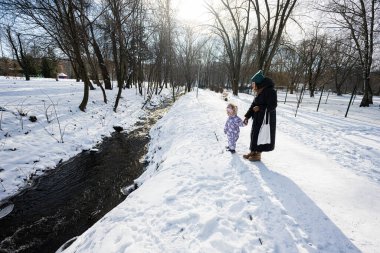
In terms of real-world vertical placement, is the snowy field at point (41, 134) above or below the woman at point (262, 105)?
below

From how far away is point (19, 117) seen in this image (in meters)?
8.44

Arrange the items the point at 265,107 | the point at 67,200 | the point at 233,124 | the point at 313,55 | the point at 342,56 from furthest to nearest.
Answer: the point at 313,55
the point at 342,56
the point at 233,124
the point at 67,200
the point at 265,107

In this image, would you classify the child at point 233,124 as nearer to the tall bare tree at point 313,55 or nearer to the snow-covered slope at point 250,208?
the snow-covered slope at point 250,208

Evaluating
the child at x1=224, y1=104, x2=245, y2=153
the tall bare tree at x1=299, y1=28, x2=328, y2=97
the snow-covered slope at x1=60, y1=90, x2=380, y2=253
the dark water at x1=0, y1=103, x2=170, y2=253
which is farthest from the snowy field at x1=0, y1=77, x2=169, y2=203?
the tall bare tree at x1=299, y1=28, x2=328, y2=97

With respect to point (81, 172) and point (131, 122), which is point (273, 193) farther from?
point (131, 122)

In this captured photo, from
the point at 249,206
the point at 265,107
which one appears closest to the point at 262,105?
the point at 265,107

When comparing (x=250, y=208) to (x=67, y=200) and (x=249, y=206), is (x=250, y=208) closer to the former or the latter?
(x=249, y=206)

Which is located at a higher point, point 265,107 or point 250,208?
point 265,107

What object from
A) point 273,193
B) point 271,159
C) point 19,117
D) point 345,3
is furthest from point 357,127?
point 19,117

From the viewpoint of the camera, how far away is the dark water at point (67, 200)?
12.8ft

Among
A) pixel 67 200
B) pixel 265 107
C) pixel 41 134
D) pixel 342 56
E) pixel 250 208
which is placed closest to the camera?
pixel 250 208

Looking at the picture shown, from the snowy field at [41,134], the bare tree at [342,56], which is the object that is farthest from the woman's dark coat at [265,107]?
the bare tree at [342,56]

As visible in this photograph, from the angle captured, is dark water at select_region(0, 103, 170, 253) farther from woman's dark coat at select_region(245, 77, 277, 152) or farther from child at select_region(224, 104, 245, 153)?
woman's dark coat at select_region(245, 77, 277, 152)

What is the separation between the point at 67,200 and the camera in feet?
16.7
